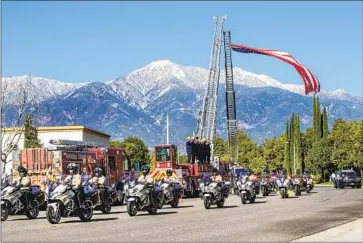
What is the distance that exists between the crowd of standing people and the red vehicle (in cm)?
260

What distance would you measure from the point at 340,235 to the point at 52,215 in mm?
9306

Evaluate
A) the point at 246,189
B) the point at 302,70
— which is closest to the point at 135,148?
the point at 302,70

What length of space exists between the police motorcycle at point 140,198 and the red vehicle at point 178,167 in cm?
1664

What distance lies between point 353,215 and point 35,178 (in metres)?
14.7

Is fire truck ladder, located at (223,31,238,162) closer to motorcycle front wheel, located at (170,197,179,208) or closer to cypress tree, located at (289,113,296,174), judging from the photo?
cypress tree, located at (289,113,296,174)

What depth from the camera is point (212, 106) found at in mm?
85688

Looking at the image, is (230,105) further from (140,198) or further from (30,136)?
(140,198)

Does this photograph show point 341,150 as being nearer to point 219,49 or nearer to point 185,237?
point 219,49

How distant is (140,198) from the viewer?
2467cm

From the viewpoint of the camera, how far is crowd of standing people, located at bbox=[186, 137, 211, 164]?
47.2 metres

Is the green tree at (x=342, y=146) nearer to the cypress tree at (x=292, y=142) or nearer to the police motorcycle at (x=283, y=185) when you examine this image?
the cypress tree at (x=292, y=142)

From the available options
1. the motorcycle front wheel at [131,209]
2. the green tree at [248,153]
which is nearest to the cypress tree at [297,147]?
the green tree at [248,153]

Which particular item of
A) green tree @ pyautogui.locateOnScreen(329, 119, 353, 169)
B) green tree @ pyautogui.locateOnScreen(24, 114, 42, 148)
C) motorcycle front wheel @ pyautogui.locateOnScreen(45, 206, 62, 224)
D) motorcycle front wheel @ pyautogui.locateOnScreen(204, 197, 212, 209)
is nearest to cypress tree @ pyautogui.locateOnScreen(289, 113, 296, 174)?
green tree @ pyautogui.locateOnScreen(329, 119, 353, 169)

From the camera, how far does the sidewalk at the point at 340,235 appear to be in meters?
14.4
